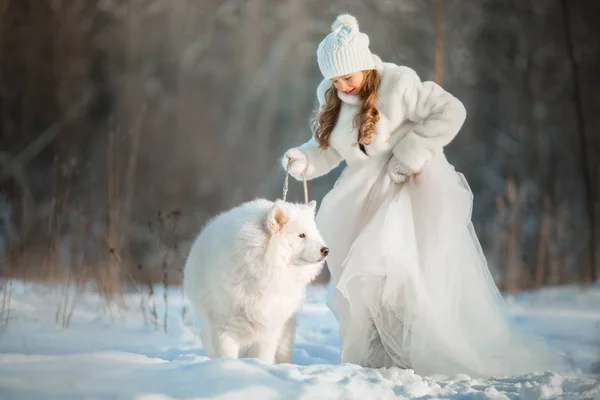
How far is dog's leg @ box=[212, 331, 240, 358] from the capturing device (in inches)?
138

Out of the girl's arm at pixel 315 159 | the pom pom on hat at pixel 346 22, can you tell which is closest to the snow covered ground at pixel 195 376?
the girl's arm at pixel 315 159

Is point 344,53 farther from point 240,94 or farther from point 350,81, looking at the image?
point 240,94

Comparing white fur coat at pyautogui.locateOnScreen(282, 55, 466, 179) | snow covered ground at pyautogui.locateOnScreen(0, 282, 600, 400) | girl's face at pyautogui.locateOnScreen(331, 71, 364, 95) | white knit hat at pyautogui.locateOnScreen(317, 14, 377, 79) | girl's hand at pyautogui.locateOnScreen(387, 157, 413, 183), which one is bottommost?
snow covered ground at pyautogui.locateOnScreen(0, 282, 600, 400)

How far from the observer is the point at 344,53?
137 inches

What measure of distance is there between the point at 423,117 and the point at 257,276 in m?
1.43

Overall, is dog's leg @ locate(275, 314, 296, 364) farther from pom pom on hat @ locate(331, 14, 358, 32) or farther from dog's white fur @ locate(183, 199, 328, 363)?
pom pom on hat @ locate(331, 14, 358, 32)

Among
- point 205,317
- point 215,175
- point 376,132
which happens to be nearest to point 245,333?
point 205,317

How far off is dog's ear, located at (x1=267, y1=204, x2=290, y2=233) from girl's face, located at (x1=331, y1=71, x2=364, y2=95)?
2.79ft

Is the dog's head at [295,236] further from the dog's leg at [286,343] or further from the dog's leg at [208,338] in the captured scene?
the dog's leg at [208,338]

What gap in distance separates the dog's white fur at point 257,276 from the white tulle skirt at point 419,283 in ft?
0.99

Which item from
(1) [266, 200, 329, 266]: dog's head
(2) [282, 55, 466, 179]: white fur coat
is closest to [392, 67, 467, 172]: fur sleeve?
(2) [282, 55, 466, 179]: white fur coat

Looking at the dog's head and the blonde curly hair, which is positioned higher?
the blonde curly hair

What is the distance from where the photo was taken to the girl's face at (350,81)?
3600mm

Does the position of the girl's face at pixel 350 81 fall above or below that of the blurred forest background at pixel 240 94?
below
